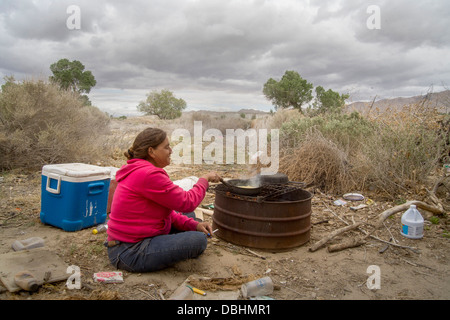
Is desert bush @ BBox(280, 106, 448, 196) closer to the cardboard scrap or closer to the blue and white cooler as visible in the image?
the blue and white cooler

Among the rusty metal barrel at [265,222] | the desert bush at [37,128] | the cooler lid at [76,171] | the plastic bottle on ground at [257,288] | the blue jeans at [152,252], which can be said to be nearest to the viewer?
the plastic bottle on ground at [257,288]

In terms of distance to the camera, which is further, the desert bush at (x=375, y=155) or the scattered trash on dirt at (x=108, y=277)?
the desert bush at (x=375, y=155)

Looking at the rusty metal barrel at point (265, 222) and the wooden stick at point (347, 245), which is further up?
the rusty metal barrel at point (265, 222)

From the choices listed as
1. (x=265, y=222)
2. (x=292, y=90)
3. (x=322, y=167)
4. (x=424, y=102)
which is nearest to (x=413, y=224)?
(x=265, y=222)

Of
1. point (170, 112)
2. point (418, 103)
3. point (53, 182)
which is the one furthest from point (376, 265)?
point (170, 112)

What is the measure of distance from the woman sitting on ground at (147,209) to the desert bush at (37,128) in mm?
5593

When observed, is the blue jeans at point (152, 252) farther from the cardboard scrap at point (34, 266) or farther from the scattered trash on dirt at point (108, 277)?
the cardboard scrap at point (34, 266)

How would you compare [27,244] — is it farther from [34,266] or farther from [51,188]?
[51,188]

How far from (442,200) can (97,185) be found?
5290mm

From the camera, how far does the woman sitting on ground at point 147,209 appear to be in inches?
108

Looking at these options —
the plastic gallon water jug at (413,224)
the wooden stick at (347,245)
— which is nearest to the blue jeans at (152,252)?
the wooden stick at (347,245)

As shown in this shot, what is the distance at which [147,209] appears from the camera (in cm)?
285

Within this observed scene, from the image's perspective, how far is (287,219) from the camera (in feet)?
11.8

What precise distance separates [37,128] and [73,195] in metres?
5.08
